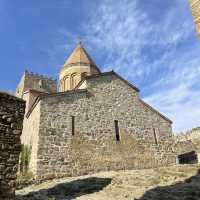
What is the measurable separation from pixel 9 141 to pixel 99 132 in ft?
34.1

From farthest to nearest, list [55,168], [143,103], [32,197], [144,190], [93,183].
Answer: [143,103] → [55,168] → [93,183] → [144,190] → [32,197]

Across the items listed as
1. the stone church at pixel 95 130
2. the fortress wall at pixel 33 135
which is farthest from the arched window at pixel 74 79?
the fortress wall at pixel 33 135

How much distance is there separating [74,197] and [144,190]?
2767 mm

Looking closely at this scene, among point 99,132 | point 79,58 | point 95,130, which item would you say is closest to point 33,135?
point 95,130

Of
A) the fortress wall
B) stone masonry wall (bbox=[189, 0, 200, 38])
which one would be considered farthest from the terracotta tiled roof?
stone masonry wall (bbox=[189, 0, 200, 38])


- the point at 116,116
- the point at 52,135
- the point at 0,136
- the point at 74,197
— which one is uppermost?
the point at 116,116

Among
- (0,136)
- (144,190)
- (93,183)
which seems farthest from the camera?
(93,183)

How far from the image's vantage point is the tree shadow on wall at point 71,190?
33.9ft

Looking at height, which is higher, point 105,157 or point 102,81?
point 102,81

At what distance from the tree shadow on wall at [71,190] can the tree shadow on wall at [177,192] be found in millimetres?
2295

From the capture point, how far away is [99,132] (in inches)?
663

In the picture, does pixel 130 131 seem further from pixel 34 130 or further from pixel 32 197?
pixel 32 197

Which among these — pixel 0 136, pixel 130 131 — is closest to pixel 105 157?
pixel 130 131

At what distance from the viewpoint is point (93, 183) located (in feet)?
41.1
